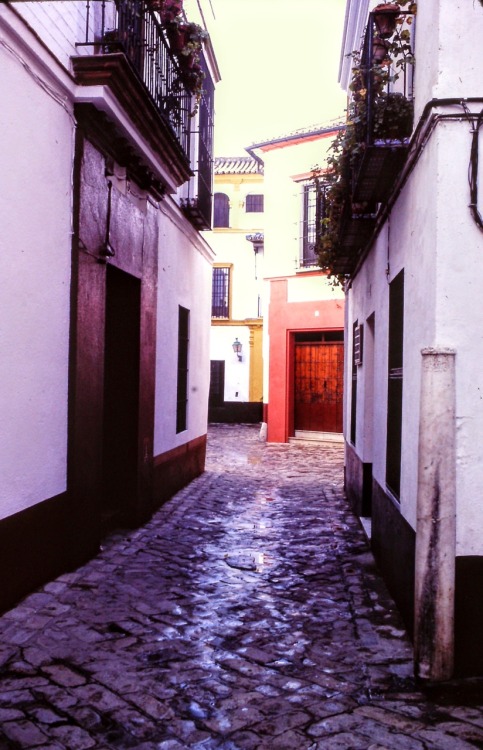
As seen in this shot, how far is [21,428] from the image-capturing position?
4.83m

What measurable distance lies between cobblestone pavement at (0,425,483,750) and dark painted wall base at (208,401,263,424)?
772 inches

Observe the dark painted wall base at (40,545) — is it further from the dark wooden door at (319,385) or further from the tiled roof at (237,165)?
the tiled roof at (237,165)

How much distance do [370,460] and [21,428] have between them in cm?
446

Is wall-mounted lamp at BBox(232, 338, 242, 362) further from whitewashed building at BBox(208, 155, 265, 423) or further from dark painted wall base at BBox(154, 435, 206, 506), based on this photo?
dark painted wall base at BBox(154, 435, 206, 506)

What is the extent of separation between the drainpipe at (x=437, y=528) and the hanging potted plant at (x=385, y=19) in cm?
283

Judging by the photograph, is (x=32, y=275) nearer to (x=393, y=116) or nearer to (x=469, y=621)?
(x=393, y=116)

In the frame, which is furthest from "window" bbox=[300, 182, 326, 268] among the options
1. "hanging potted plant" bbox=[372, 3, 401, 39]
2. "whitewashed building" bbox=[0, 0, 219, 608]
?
"hanging potted plant" bbox=[372, 3, 401, 39]

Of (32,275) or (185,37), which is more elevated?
(185,37)

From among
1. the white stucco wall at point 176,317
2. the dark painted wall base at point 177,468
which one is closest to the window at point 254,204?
the white stucco wall at point 176,317

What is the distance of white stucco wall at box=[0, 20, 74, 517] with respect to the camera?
4539mm

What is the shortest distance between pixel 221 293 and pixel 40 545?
23.6 m

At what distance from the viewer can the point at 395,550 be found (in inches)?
197

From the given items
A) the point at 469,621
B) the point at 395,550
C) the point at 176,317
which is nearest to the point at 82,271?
the point at 395,550

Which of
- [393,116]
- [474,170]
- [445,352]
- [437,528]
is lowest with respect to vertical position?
[437,528]
